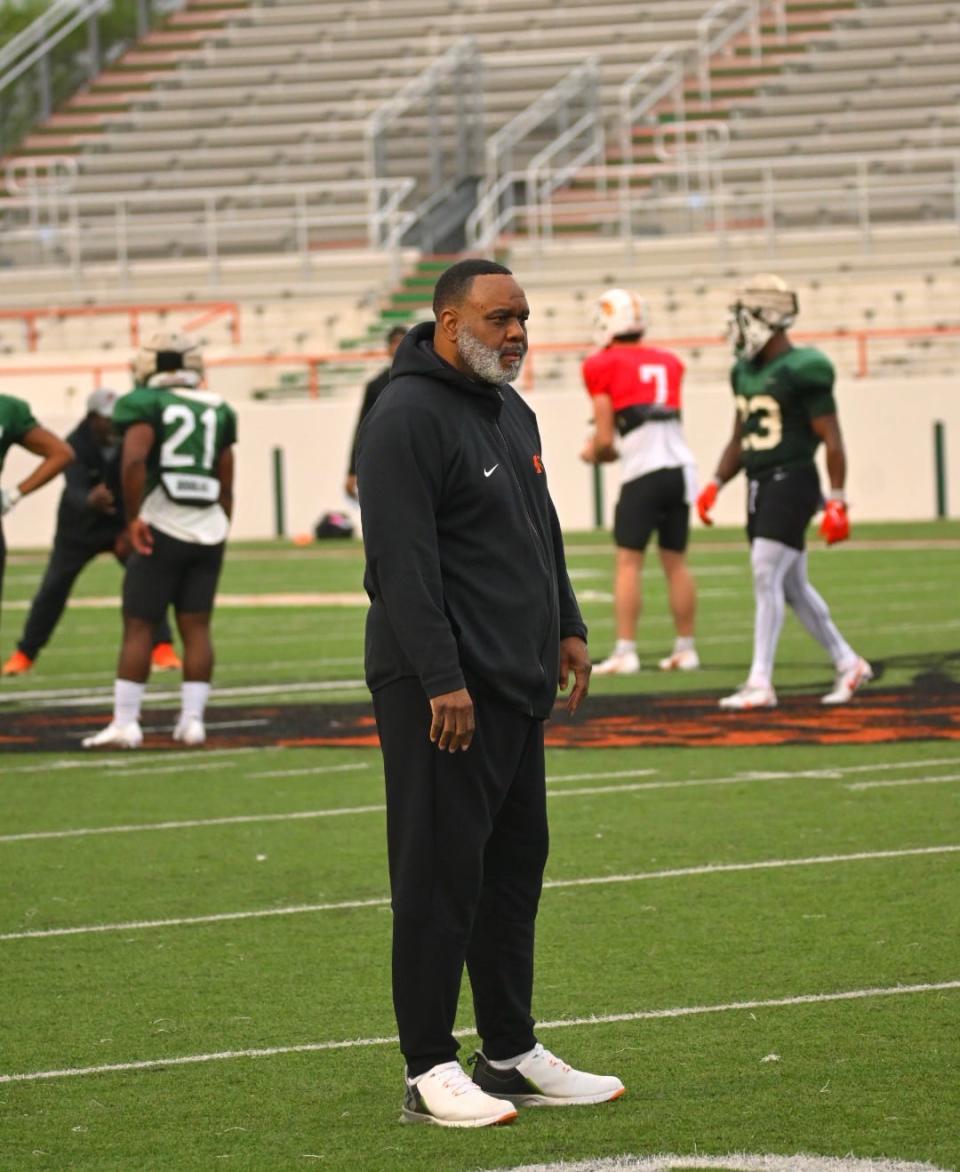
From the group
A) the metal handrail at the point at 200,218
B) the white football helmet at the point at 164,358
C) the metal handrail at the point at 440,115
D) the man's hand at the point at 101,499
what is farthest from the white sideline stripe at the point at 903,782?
the metal handrail at the point at 440,115

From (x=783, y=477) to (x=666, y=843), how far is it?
12.3ft

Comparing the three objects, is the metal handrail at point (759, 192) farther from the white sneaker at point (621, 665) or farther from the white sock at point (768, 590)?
the white sock at point (768, 590)

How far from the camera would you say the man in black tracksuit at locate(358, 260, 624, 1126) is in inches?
201

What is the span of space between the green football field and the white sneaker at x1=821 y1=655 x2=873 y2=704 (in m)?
0.10

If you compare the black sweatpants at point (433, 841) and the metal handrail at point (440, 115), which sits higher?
the metal handrail at point (440, 115)

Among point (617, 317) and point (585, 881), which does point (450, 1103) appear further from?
point (617, 317)

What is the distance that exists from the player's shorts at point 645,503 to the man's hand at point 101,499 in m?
3.13

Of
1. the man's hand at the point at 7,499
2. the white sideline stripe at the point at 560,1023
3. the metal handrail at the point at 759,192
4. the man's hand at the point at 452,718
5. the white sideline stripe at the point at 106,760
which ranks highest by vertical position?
the metal handrail at the point at 759,192

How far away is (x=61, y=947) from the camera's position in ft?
23.5

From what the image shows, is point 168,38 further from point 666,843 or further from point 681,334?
point 666,843

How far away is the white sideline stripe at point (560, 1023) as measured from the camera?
568cm

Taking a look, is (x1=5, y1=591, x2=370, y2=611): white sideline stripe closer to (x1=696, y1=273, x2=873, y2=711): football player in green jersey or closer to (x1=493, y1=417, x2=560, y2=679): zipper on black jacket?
(x1=696, y1=273, x2=873, y2=711): football player in green jersey

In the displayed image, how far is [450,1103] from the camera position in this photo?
511 cm

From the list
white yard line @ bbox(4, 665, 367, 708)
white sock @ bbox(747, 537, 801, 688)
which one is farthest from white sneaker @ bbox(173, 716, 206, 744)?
white sock @ bbox(747, 537, 801, 688)
